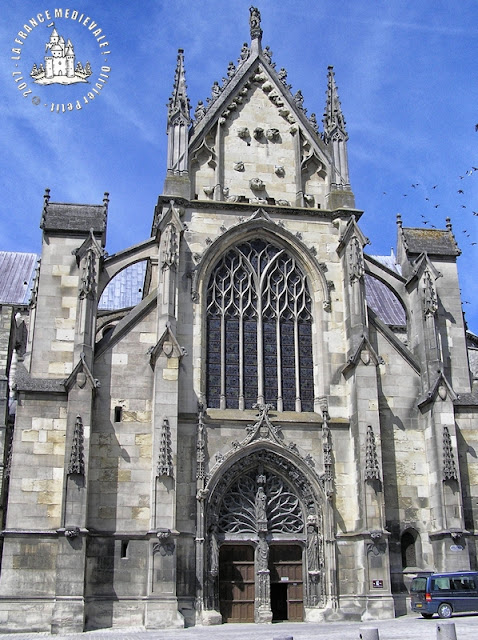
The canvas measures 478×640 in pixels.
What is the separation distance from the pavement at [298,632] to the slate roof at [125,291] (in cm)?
2209

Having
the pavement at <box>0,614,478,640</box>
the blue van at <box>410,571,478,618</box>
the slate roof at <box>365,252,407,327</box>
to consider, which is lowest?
the pavement at <box>0,614,478,640</box>

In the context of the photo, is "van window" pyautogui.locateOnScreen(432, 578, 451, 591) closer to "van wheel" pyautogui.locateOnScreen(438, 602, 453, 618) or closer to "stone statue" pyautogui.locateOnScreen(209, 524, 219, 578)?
"van wheel" pyautogui.locateOnScreen(438, 602, 453, 618)

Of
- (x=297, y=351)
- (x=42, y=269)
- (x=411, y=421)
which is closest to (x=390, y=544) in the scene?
(x=411, y=421)

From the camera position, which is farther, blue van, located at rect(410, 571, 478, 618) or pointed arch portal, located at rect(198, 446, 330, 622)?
pointed arch portal, located at rect(198, 446, 330, 622)

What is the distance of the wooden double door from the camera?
22.8m

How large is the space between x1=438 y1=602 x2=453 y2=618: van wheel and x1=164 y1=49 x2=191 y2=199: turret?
47.5ft

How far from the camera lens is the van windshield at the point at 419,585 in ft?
71.3

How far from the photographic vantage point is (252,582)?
23.2m

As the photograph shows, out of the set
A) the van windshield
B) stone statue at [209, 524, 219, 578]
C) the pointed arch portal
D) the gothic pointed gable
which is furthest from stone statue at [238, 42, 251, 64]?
the van windshield

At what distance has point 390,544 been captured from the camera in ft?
77.5

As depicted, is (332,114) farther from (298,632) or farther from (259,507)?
(298,632)

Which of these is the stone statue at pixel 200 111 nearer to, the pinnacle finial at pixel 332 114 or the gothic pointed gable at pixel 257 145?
the gothic pointed gable at pixel 257 145

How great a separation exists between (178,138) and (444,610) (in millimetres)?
16857

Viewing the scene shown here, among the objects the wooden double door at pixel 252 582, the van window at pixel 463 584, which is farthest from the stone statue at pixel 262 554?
the van window at pixel 463 584
